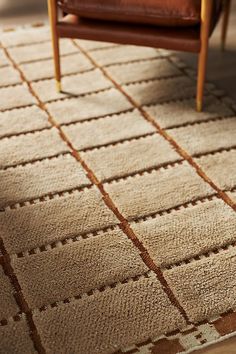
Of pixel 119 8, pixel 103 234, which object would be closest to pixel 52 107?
pixel 119 8

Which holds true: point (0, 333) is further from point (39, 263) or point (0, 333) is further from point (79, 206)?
point (79, 206)

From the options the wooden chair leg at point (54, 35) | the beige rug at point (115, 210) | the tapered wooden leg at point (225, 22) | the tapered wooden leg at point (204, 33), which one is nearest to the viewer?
the beige rug at point (115, 210)

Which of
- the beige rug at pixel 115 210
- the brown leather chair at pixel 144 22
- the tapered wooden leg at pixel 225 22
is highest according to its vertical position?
the brown leather chair at pixel 144 22

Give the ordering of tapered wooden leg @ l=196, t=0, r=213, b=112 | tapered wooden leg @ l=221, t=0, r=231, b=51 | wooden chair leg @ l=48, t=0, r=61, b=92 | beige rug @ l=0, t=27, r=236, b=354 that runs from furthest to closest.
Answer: tapered wooden leg @ l=221, t=0, r=231, b=51
wooden chair leg @ l=48, t=0, r=61, b=92
tapered wooden leg @ l=196, t=0, r=213, b=112
beige rug @ l=0, t=27, r=236, b=354

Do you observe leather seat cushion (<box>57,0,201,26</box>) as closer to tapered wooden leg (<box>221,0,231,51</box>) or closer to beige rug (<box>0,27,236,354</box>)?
beige rug (<box>0,27,236,354</box>)

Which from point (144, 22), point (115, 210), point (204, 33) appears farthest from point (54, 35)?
point (115, 210)

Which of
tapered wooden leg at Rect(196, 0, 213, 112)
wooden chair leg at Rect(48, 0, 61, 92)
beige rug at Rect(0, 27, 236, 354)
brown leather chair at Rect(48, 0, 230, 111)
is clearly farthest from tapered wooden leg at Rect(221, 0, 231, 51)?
wooden chair leg at Rect(48, 0, 61, 92)

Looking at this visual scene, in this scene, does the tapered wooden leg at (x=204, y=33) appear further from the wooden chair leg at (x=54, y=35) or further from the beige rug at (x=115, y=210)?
the wooden chair leg at (x=54, y=35)

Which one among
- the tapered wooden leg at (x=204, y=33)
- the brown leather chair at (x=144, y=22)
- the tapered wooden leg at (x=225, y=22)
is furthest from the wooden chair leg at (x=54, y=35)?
the tapered wooden leg at (x=225, y=22)
